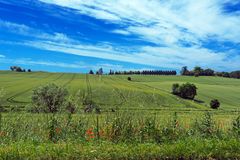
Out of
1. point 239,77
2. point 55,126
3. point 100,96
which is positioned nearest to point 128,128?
point 55,126

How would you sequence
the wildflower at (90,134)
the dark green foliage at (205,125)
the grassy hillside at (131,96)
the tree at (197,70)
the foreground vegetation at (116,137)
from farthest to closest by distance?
the tree at (197,70) < the grassy hillside at (131,96) < the dark green foliage at (205,125) < the wildflower at (90,134) < the foreground vegetation at (116,137)

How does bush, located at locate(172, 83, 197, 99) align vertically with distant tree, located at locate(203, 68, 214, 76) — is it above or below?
below

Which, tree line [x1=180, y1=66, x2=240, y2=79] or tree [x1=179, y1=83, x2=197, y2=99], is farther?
tree line [x1=180, y1=66, x2=240, y2=79]

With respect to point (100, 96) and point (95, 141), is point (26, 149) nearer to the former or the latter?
point (95, 141)

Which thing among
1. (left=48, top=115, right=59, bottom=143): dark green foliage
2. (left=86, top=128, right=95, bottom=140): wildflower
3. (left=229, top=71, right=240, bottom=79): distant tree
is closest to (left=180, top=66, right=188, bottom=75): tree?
(left=229, top=71, right=240, bottom=79): distant tree

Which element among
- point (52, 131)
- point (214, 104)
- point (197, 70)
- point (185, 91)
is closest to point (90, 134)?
point (52, 131)

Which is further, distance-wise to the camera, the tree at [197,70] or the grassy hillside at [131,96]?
the tree at [197,70]

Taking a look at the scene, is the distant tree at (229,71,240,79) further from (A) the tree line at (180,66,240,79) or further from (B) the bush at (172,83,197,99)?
(B) the bush at (172,83,197,99)

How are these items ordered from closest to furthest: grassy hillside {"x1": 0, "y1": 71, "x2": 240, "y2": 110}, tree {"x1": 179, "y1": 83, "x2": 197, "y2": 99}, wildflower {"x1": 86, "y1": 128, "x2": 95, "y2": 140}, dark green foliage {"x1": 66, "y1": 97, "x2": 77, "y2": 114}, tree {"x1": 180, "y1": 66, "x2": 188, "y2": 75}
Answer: wildflower {"x1": 86, "y1": 128, "x2": 95, "y2": 140}
dark green foliage {"x1": 66, "y1": 97, "x2": 77, "y2": 114}
grassy hillside {"x1": 0, "y1": 71, "x2": 240, "y2": 110}
tree {"x1": 179, "y1": 83, "x2": 197, "y2": 99}
tree {"x1": 180, "y1": 66, "x2": 188, "y2": 75}

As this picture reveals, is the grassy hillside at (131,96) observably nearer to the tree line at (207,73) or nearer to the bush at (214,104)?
the bush at (214,104)

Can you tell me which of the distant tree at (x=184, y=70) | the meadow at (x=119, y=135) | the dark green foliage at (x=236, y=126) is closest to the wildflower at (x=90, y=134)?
the meadow at (x=119, y=135)

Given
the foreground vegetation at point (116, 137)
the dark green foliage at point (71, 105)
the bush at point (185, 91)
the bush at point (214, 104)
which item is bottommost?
the bush at point (214, 104)

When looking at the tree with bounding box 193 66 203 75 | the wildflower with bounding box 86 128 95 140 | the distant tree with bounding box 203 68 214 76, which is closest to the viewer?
the wildflower with bounding box 86 128 95 140

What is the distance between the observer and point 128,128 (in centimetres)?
892
